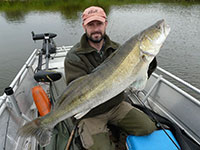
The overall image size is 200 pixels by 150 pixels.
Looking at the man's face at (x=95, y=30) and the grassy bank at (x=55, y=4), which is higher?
the man's face at (x=95, y=30)

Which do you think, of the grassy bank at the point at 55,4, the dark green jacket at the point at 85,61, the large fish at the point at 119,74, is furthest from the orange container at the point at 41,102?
the grassy bank at the point at 55,4

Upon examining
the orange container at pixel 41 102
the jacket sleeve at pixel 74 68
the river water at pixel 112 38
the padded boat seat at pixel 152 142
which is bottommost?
the river water at pixel 112 38

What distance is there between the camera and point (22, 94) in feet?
11.5

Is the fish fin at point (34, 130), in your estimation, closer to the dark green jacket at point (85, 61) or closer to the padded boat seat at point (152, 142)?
the dark green jacket at point (85, 61)

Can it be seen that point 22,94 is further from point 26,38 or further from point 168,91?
point 26,38

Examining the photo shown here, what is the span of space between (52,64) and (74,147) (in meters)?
3.28

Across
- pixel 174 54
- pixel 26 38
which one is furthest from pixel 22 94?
pixel 26 38

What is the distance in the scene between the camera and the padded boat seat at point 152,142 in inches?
89.4

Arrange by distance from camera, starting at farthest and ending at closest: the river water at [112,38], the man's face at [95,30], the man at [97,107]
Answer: the river water at [112,38], the man's face at [95,30], the man at [97,107]

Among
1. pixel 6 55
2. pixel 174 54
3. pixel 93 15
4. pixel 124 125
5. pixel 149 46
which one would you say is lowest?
pixel 6 55

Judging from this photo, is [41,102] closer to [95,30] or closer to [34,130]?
[34,130]

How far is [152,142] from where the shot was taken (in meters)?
2.37

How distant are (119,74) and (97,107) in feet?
3.45

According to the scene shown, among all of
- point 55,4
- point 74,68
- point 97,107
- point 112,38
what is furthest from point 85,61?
point 55,4
